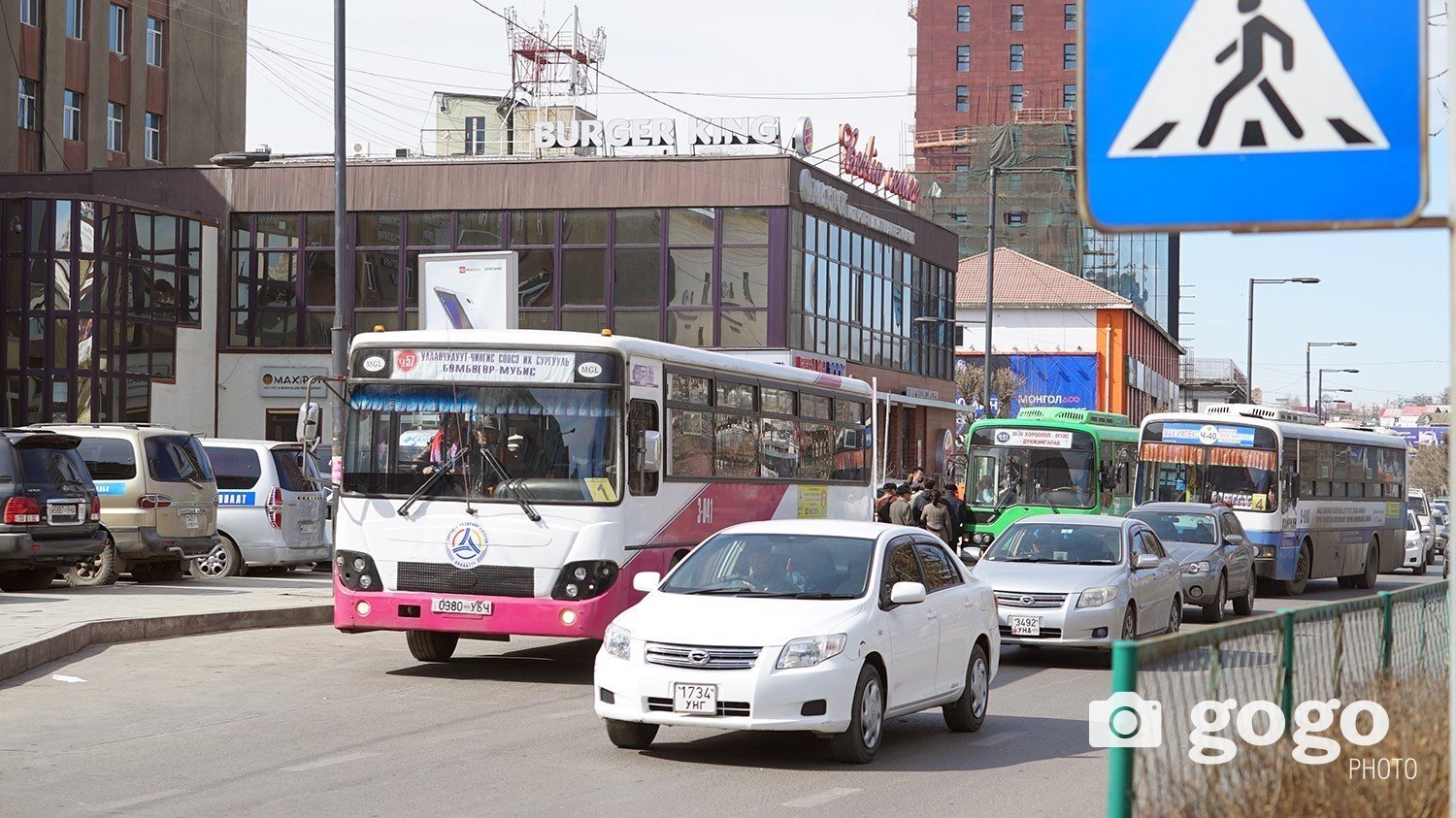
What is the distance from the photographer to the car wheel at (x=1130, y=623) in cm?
1739

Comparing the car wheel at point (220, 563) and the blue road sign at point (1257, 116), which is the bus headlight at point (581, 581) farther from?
the car wheel at point (220, 563)

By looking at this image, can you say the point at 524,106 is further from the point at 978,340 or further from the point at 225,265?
the point at 978,340

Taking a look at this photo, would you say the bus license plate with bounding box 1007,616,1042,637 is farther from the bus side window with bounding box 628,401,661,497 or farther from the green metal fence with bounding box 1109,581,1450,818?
the green metal fence with bounding box 1109,581,1450,818

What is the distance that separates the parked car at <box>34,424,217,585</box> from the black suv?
4.09 feet

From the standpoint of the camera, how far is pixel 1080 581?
17359mm

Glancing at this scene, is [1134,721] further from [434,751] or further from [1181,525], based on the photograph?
[1181,525]

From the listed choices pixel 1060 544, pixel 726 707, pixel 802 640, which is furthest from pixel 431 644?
pixel 1060 544

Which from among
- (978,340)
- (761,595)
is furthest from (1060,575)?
(978,340)

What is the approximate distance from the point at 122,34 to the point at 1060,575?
42.9 m

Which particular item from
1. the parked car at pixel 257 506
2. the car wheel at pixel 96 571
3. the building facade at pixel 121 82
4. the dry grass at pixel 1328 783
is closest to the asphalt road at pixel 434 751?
the dry grass at pixel 1328 783

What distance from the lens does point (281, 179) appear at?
153 feet

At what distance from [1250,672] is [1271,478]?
25.0m

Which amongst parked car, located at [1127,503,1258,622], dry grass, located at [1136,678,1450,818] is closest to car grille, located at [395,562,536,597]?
dry grass, located at [1136,678,1450,818]

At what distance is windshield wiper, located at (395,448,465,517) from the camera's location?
1513 cm
